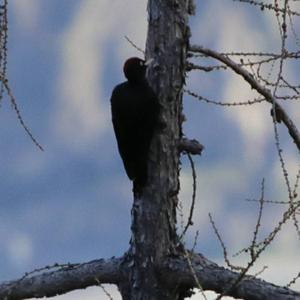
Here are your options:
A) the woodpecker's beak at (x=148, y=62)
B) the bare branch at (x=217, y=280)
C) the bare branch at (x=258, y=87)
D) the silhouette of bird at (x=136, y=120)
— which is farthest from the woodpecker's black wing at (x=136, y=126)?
the bare branch at (x=258, y=87)

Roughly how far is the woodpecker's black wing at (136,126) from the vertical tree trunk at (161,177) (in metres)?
0.06

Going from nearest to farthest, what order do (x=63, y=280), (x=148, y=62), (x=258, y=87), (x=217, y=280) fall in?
1. (x=217, y=280)
2. (x=148, y=62)
3. (x=63, y=280)
4. (x=258, y=87)

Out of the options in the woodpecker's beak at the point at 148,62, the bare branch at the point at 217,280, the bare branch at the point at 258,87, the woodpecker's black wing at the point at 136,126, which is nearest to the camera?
the bare branch at the point at 217,280

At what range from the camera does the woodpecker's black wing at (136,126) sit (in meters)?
4.75

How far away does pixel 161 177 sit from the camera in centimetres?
479

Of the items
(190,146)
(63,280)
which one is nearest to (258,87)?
(190,146)

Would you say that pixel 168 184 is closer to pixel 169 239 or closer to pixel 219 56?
pixel 169 239

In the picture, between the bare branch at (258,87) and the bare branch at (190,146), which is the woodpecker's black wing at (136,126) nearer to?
the bare branch at (190,146)

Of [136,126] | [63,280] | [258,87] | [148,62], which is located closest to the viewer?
[136,126]

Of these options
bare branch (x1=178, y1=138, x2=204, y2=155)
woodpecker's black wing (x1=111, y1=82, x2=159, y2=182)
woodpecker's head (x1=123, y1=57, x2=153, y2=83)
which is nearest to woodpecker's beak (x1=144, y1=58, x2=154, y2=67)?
woodpecker's head (x1=123, y1=57, x2=153, y2=83)

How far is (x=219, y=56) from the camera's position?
5.38 meters

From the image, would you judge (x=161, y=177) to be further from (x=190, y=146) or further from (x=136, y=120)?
(x=136, y=120)

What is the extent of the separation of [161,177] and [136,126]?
346 millimetres

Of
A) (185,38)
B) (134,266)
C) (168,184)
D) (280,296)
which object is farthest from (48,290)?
(185,38)
